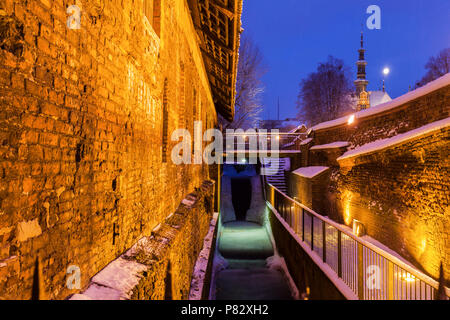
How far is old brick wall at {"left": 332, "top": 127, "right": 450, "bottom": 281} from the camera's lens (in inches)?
233

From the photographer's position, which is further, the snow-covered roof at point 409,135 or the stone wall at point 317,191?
the stone wall at point 317,191

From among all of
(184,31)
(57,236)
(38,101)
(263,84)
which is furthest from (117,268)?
(263,84)

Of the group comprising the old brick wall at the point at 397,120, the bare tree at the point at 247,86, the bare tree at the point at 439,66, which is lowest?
the old brick wall at the point at 397,120

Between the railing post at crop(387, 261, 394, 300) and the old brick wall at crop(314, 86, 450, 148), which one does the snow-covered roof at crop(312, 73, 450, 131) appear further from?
the railing post at crop(387, 261, 394, 300)

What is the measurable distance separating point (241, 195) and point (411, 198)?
15063 mm

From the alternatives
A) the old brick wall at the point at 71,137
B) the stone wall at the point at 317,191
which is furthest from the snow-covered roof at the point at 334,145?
the old brick wall at the point at 71,137

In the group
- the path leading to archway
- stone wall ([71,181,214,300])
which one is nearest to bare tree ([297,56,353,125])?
the path leading to archway

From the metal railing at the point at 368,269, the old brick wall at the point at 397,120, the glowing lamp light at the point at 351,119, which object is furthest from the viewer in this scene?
the glowing lamp light at the point at 351,119

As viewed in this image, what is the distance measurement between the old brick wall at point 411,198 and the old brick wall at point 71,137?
5.90 meters

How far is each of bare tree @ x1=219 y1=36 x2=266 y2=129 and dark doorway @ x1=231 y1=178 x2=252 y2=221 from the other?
17.9 ft

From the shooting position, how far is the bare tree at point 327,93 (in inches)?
1159

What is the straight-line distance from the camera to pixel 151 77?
13.0 ft

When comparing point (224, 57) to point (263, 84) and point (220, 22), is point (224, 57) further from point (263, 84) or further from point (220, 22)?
point (263, 84)

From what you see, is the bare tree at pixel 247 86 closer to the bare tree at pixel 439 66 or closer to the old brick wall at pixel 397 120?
the old brick wall at pixel 397 120
